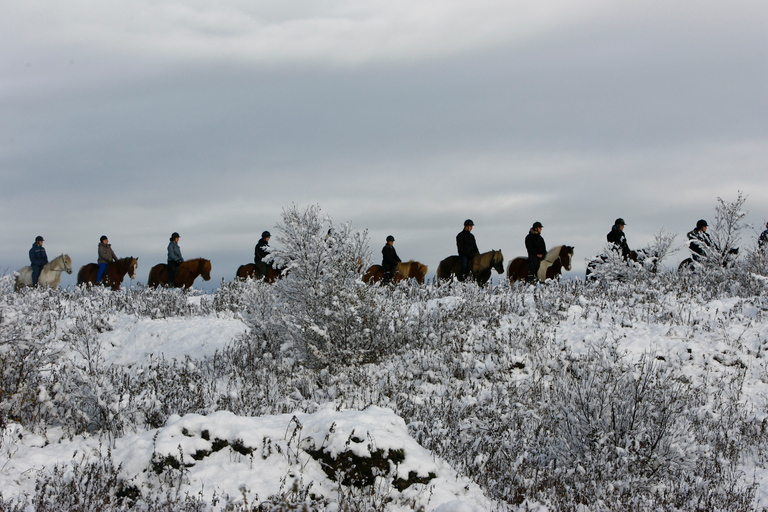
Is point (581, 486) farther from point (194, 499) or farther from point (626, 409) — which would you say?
point (194, 499)

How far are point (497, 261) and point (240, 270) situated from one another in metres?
9.17

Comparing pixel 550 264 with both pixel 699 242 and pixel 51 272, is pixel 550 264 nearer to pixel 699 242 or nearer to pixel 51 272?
pixel 699 242

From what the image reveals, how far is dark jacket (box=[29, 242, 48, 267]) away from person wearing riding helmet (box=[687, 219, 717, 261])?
68.3 ft

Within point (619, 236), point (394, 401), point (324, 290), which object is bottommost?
point (394, 401)

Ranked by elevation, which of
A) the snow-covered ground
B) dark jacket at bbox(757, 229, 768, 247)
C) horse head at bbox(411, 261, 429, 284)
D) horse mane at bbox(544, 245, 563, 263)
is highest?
dark jacket at bbox(757, 229, 768, 247)

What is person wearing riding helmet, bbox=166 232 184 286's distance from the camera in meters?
21.3

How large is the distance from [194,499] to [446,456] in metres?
2.41

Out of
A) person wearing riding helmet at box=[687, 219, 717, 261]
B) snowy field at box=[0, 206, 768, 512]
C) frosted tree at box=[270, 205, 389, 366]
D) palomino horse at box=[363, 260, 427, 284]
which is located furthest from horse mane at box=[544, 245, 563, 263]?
frosted tree at box=[270, 205, 389, 366]

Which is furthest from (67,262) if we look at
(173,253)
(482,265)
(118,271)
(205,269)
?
(482,265)

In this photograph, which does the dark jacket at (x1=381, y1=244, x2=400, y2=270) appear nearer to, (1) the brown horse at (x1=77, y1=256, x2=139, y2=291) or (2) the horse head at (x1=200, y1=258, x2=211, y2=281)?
(2) the horse head at (x1=200, y1=258, x2=211, y2=281)

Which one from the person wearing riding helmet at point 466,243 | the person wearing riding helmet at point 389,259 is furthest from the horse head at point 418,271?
the person wearing riding helmet at point 466,243

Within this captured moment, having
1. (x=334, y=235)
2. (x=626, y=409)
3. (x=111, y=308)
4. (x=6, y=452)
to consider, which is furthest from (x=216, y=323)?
(x=626, y=409)

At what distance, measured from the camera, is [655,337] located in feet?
31.9

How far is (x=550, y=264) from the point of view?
18938 mm
